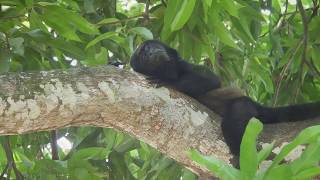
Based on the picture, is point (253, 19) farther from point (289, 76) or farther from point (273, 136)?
point (273, 136)

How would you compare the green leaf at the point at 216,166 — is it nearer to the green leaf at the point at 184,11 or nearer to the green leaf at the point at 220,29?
the green leaf at the point at 184,11

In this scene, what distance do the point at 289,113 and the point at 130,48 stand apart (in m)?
0.84

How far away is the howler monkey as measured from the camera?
97.0 inches

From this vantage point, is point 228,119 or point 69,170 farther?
point 69,170

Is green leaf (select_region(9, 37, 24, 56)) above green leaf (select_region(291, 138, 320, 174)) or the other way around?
the other way around

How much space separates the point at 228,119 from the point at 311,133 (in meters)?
1.04

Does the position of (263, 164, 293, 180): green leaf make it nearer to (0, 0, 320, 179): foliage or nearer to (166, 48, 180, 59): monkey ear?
(0, 0, 320, 179): foliage

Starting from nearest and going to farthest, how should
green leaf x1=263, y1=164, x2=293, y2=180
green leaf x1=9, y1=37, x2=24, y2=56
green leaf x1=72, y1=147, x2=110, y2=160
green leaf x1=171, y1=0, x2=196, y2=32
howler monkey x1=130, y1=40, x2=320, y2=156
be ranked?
1. green leaf x1=263, y1=164, x2=293, y2=180
2. green leaf x1=171, y1=0, x2=196, y2=32
3. green leaf x1=9, y1=37, x2=24, y2=56
4. howler monkey x1=130, y1=40, x2=320, y2=156
5. green leaf x1=72, y1=147, x2=110, y2=160

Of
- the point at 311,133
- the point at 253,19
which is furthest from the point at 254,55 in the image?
the point at 311,133

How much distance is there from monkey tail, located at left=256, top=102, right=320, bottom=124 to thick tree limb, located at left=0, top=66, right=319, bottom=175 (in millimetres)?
453

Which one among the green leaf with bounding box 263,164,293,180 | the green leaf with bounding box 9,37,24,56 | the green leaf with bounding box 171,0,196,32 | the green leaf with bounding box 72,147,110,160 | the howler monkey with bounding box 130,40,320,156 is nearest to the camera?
the green leaf with bounding box 263,164,293,180

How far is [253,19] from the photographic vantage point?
3080 mm

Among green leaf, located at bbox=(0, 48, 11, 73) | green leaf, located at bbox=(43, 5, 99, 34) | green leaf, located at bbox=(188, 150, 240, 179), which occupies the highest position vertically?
green leaf, located at bbox=(43, 5, 99, 34)

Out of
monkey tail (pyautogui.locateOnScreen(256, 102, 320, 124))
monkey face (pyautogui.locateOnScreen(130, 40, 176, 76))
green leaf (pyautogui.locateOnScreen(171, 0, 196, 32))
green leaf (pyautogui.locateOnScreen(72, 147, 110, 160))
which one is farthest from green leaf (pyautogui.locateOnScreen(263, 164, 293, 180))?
monkey face (pyautogui.locateOnScreen(130, 40, 176, 76))
